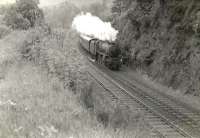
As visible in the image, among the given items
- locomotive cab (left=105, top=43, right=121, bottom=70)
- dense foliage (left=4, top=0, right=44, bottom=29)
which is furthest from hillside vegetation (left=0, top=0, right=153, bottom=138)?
locomotive cab (left=105, top=43, right=121, bottom=70)

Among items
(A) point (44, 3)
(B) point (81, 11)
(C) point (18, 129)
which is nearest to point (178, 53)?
(C) point (18, 129)

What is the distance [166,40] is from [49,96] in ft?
51.0

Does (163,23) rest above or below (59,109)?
above

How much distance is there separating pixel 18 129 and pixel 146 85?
1682 centimetres

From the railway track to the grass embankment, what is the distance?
116 centimetres

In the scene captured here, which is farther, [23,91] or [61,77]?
[61,77]

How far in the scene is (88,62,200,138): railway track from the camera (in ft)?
49.4

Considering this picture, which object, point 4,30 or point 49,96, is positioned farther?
Answer: point 4,30

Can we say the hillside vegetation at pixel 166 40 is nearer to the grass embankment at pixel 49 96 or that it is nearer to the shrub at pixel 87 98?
the grass embankment at pixel 49 96

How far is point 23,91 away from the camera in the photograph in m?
12.9

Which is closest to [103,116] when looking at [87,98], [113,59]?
[87,98]

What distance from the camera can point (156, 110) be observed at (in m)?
18.2

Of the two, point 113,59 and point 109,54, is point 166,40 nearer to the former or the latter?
point 113,59

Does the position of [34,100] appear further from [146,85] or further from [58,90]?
[146,85]
